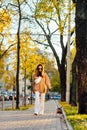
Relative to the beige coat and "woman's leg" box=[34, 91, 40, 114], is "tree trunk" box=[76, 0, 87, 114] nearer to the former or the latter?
the beige coat

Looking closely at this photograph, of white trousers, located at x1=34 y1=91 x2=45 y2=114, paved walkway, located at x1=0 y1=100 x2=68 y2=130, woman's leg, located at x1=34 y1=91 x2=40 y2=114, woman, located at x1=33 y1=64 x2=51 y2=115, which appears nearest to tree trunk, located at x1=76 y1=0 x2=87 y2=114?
woman, located at x1=33 y1=64 x2=51 y2=115

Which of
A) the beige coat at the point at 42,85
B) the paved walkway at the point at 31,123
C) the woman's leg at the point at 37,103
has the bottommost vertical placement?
the paved walkway at the point at 31,123

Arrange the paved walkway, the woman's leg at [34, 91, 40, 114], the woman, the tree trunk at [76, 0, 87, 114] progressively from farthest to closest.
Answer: the woman, the woman's leg at [34, 91, 40, 114], the tree trunk at [76, 0, 87, 114], the paved walkway

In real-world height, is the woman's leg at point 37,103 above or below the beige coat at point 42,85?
below

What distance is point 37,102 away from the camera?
1859 centimetres

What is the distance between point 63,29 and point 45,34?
6.31 meters

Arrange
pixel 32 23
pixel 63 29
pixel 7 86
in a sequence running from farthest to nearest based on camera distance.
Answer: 1. pixel 7 86
2. pixel 63 29
3. pixel 32 23

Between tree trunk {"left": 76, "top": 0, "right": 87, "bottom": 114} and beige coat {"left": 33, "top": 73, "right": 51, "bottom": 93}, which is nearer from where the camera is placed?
tree trunk {"left": 76, "top": 0, "right": 87, "bottom": 114}

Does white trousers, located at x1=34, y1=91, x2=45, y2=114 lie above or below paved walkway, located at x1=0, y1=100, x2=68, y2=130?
above

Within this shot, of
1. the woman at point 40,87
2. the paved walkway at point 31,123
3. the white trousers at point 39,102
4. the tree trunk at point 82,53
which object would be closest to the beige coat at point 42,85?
the woman at point 40,87

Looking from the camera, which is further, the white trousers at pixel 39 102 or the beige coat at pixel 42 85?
the beige coat at pixel 42 85

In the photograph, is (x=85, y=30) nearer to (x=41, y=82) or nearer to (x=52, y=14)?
(x=41, y=82)

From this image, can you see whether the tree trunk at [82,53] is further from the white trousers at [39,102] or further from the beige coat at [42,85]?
the white trousers at [39,102]

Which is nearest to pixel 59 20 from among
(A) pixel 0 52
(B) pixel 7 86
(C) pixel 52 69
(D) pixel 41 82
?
(A) pixel 0 52
